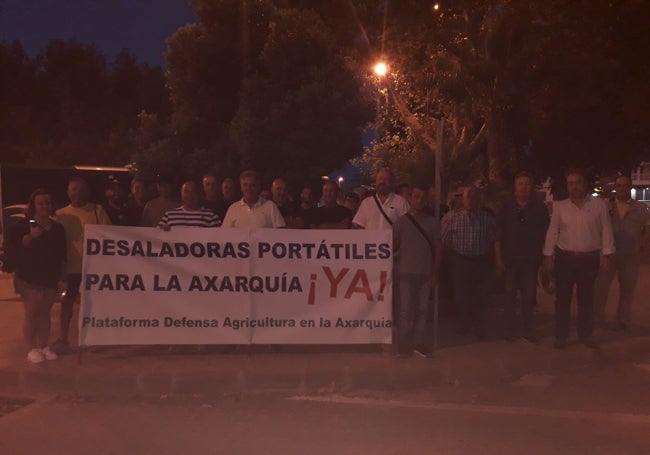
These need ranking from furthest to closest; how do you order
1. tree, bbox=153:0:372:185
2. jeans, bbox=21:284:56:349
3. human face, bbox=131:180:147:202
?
tree, bbox=153:0:372:185 < human face, bbox=131:180:147:202 < jeans, bbox=21:284:56:349

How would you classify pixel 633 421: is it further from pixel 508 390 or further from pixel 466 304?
pixel 466 304

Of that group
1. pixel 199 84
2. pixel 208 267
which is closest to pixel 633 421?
pixel 208 267

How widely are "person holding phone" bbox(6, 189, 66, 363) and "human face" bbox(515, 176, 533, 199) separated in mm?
5180

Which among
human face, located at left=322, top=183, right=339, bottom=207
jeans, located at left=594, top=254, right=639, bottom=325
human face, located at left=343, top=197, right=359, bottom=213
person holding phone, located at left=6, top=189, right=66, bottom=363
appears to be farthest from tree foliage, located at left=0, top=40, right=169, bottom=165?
jeans, located at left=594, top=254, right=639, bottom=325

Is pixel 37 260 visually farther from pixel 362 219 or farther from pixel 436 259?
pixel 436 259

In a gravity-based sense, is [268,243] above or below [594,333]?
above

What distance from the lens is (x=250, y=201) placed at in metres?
8.10

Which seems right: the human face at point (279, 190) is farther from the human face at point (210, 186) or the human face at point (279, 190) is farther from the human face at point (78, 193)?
the human face at point (78, 193)

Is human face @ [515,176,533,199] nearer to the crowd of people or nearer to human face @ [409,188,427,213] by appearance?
the crowd of people

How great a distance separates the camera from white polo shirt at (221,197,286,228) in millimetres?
8023

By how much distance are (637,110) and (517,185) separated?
36.7 feet

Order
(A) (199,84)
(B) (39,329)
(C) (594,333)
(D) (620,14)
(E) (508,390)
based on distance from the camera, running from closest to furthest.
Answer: (E) (508,390), (B) (39,329), (C) (594,333), (A) (199,84), (D) (620,14)

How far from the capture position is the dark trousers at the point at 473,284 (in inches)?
338

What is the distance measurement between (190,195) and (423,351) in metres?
3.13
